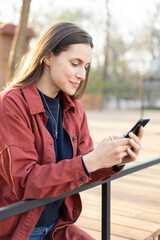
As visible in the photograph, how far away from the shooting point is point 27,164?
1.41m

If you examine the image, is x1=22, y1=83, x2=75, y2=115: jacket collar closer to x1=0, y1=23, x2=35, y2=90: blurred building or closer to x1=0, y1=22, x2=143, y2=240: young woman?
x1=0, y1=22, x2=143, y2=240: young woman

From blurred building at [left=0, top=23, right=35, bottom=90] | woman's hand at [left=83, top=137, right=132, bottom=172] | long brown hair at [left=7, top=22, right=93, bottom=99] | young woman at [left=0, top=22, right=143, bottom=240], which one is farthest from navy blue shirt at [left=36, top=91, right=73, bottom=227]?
blurred building at [left=0, top=23, right=35, bottom=90]

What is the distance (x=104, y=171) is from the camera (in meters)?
1.69

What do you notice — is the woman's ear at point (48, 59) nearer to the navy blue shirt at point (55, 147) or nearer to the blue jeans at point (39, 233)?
the navy blue shirt at point (55, 147)

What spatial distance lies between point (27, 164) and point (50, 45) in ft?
1.75

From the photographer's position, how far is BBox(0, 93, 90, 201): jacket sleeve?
4.54 ft

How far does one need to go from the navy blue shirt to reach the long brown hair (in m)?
0.12

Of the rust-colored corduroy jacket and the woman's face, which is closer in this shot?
the rust-colored corduroy jacket

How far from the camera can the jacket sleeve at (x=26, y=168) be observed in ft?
4.54

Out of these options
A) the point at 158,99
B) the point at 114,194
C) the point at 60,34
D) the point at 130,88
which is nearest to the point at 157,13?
the point at 130,88

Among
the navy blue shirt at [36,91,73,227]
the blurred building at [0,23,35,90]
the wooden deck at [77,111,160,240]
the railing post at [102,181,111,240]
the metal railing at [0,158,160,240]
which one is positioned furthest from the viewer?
the blurred building at [0,23,35,90]

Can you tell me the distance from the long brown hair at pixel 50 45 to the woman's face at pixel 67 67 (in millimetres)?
24

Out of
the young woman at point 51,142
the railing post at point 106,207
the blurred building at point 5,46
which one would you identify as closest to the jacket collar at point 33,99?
the young woman at point 51,142

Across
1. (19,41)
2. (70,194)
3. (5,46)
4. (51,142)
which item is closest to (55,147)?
(51,142)
